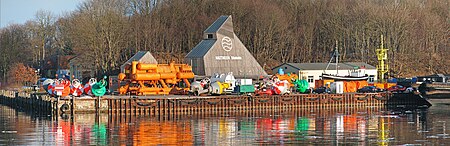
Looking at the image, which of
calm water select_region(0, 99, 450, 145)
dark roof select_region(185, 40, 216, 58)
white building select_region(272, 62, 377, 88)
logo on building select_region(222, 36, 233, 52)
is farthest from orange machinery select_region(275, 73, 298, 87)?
calm water select_region(0, 99, 450, 145)

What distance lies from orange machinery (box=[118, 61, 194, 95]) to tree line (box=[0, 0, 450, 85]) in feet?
87.0

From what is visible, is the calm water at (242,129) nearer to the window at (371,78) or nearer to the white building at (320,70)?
the white building at (320,70)

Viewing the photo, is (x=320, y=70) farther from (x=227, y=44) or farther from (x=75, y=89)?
(x=75, y=89)

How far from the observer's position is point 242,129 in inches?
2256

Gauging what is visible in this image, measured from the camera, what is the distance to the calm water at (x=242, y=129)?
4939cm

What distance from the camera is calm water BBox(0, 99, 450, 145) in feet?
Result: 162

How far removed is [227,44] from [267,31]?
24664 mm

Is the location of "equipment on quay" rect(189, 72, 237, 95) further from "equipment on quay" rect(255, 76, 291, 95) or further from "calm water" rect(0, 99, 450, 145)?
"calm water" rect(0, 99, 450, 145)

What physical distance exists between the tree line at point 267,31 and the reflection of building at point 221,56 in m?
16.0

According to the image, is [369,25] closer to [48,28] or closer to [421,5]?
[421,5]

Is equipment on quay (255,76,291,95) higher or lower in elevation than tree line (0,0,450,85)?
lower

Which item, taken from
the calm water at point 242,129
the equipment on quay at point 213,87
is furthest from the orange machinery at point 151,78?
→ the calm water at point 242,129

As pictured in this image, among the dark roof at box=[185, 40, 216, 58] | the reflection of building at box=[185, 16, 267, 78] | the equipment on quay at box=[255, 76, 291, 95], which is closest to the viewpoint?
the equipment on quay at box=[255, 76, 291, 95]

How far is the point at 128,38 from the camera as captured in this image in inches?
4626
